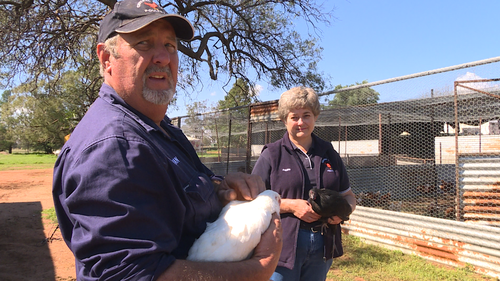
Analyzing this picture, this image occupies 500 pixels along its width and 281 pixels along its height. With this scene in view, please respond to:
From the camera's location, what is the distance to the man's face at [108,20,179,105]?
4.18 ft

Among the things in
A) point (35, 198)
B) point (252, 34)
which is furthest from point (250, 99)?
point (35, 198)

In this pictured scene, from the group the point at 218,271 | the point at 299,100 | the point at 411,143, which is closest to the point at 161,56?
the point at 218,271

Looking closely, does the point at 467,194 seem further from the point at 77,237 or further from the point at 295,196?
the point at 77,237

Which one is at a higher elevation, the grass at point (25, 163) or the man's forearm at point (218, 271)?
the man's forearm at point (218, 271)

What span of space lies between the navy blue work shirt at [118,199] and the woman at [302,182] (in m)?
1.45

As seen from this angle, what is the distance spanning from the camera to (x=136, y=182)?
96 cm

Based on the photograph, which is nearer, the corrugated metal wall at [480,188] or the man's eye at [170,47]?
the man's eye at [170,47]

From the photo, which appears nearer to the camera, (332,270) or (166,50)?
(166,50)

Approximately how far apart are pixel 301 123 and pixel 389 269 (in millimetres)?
3433

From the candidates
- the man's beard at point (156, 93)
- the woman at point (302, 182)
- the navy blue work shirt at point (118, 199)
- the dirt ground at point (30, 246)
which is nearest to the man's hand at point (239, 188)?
the navy blue work shirt at point (118, 199)

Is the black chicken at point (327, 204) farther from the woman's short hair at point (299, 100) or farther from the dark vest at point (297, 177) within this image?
the woman's short hair at point (299, 100)

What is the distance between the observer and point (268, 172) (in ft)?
8.72

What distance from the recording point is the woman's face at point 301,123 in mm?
2691

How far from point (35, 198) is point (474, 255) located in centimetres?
1303
